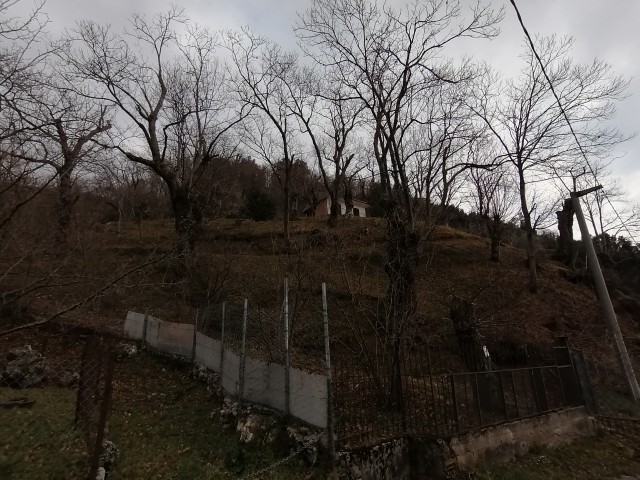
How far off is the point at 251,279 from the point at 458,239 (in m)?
17.3

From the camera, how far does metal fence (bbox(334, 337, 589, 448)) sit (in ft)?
22.3

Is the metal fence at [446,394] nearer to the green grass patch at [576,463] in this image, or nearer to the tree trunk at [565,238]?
the green grass patch at [576,463]

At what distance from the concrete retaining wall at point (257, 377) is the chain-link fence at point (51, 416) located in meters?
2.52

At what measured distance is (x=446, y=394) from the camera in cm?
761

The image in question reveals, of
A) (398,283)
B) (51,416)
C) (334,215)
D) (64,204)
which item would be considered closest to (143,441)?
(51,416)

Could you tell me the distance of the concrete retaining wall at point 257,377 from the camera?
651 centimetres

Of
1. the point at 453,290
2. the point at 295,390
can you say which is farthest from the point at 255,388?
the point at 453,290

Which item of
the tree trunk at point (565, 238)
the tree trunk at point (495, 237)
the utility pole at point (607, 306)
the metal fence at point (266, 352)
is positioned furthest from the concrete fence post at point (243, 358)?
the tree trunk at point (565, 238)

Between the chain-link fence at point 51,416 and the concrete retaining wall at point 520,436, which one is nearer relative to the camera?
the chain-link fence at point 51,416

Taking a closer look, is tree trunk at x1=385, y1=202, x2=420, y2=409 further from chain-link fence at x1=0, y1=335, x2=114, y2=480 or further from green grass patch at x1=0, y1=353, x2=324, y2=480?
chain-link fence at x1=0, y1=335, x2=114, y2=480

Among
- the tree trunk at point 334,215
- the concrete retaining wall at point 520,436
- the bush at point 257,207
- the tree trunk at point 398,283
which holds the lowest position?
the concrete retaining wall at point 520,436

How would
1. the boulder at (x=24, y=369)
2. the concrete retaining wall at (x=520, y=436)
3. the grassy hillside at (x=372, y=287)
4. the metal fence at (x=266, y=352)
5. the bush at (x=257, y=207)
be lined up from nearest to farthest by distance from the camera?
the metal fence at (x=266, y=352)
the concrete retaining wall at (x=520, y=436)
the boulder at (x=24, y=369)
the grassy hillside at (x=372, y=287)
the bush at (x=257, y=207)

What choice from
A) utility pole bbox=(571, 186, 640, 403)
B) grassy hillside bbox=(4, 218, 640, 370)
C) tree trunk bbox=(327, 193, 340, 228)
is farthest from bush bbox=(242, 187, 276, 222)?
utility pole bbox=(571, 186, 640, 403)

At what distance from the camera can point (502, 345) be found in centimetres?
1074
